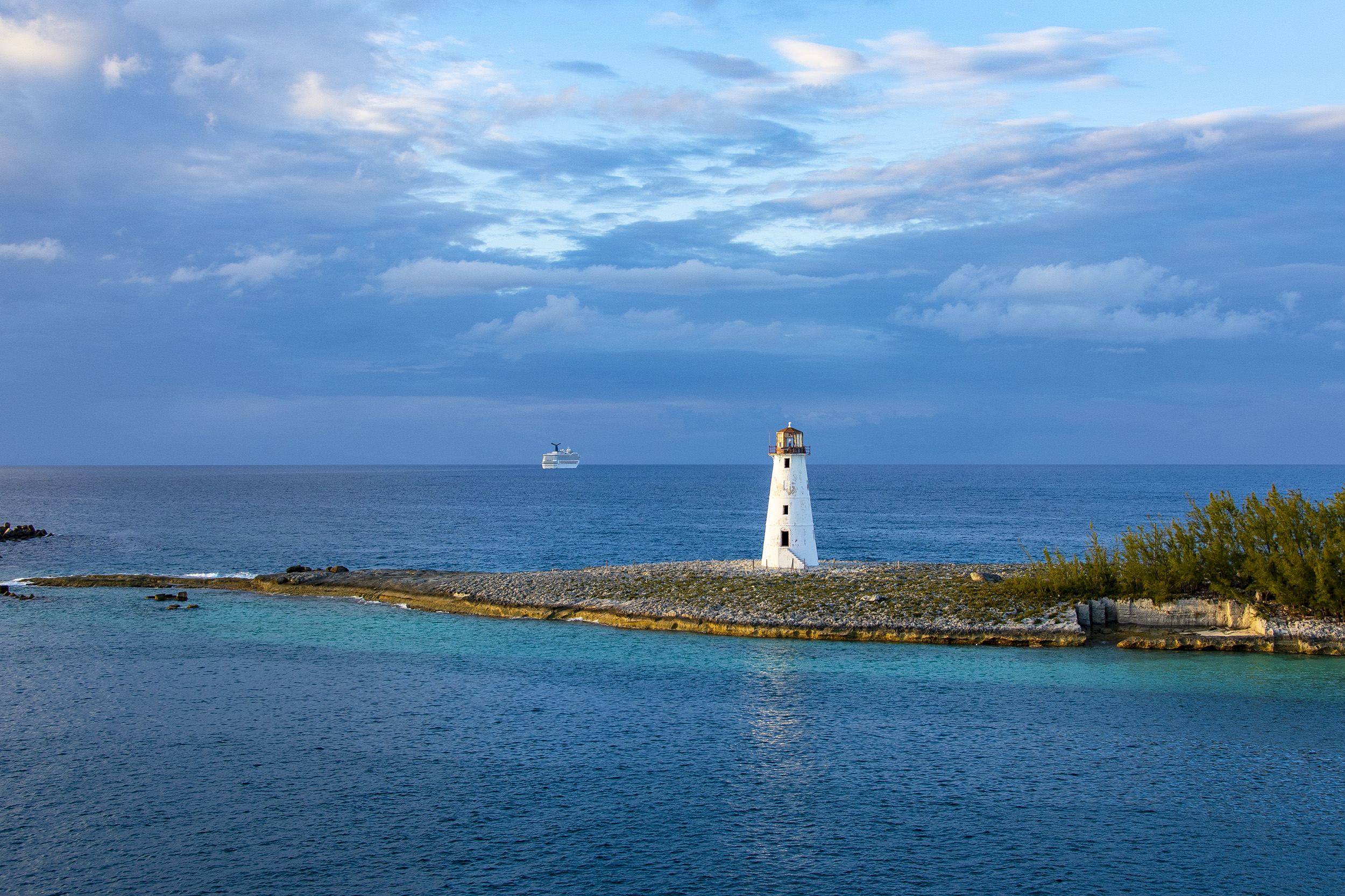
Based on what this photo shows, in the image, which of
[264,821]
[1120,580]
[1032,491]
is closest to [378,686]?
[264,821]

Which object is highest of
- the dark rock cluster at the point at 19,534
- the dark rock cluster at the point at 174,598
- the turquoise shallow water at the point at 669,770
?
the dark rock cluster at the point at 19,534

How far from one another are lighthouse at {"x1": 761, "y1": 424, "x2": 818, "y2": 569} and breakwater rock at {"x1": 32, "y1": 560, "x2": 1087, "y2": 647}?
135 cm

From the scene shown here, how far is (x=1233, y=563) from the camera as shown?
45469 millimetres

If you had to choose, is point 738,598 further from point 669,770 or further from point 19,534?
point 19,534

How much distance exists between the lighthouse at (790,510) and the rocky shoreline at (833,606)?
1272 mm

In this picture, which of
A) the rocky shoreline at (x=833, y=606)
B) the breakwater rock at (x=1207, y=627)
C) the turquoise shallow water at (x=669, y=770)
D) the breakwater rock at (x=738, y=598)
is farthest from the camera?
the breakwater rock at (x=738, y=598)

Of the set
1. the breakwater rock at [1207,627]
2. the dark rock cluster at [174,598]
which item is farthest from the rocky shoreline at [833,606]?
the dark rock cluster at [174,598]

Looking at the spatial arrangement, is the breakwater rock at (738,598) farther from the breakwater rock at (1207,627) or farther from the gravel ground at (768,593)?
the breakwater rock at (1207,627)

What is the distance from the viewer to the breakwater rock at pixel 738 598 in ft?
148

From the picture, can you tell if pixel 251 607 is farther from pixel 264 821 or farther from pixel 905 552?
pixel 905 552

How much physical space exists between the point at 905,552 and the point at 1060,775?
56.1 metres

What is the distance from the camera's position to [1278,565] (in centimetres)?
4325

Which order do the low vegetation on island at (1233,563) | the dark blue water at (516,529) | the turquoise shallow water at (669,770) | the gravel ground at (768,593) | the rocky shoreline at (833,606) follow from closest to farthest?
the turquoise shallow water at (669,770) → the low vegetation on island at (1233,563) → the rocky shoreline at (833,606) → the gravel ground at (768,593) → the dark blue water at (516,529)

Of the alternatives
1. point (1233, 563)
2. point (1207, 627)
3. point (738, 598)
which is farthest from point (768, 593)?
point (1233, 563)
